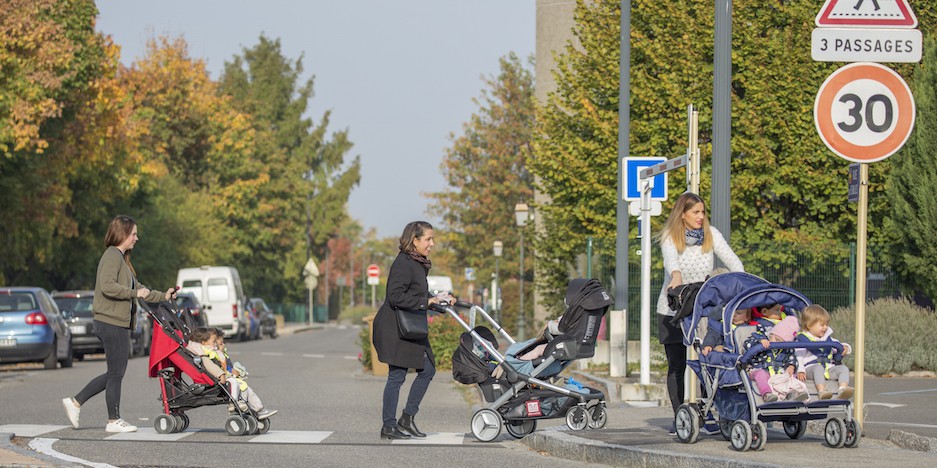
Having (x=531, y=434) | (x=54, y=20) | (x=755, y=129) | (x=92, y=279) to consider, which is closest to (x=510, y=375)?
(x=531, y=434)

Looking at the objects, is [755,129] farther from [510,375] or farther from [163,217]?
[163,217]

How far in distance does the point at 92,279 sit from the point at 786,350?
39806 millimetres

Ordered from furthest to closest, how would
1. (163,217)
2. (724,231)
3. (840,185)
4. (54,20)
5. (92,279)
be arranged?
(163,217)
(92,279)
(54,20)
(840,185)
(724,231)

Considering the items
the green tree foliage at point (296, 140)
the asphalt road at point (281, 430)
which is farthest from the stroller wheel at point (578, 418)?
the green tree foliage at point (296, 140)

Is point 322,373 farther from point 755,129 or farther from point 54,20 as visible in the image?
point 54,20

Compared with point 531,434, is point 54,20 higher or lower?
higher

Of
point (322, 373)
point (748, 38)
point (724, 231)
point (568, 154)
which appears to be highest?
point (748, 38)

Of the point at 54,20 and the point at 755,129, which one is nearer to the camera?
the point at 755,129

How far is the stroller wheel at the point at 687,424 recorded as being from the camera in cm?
1000

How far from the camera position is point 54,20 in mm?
33281

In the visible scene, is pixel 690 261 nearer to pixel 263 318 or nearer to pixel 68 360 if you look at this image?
pixel 68 360

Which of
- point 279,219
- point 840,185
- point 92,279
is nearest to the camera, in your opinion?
point 840,185

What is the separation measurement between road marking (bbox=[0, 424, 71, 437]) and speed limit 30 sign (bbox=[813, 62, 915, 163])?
6946mm

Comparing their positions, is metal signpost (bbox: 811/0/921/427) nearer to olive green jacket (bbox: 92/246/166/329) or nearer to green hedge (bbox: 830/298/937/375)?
olive green jacket (bbox: 92/246/166/329)
